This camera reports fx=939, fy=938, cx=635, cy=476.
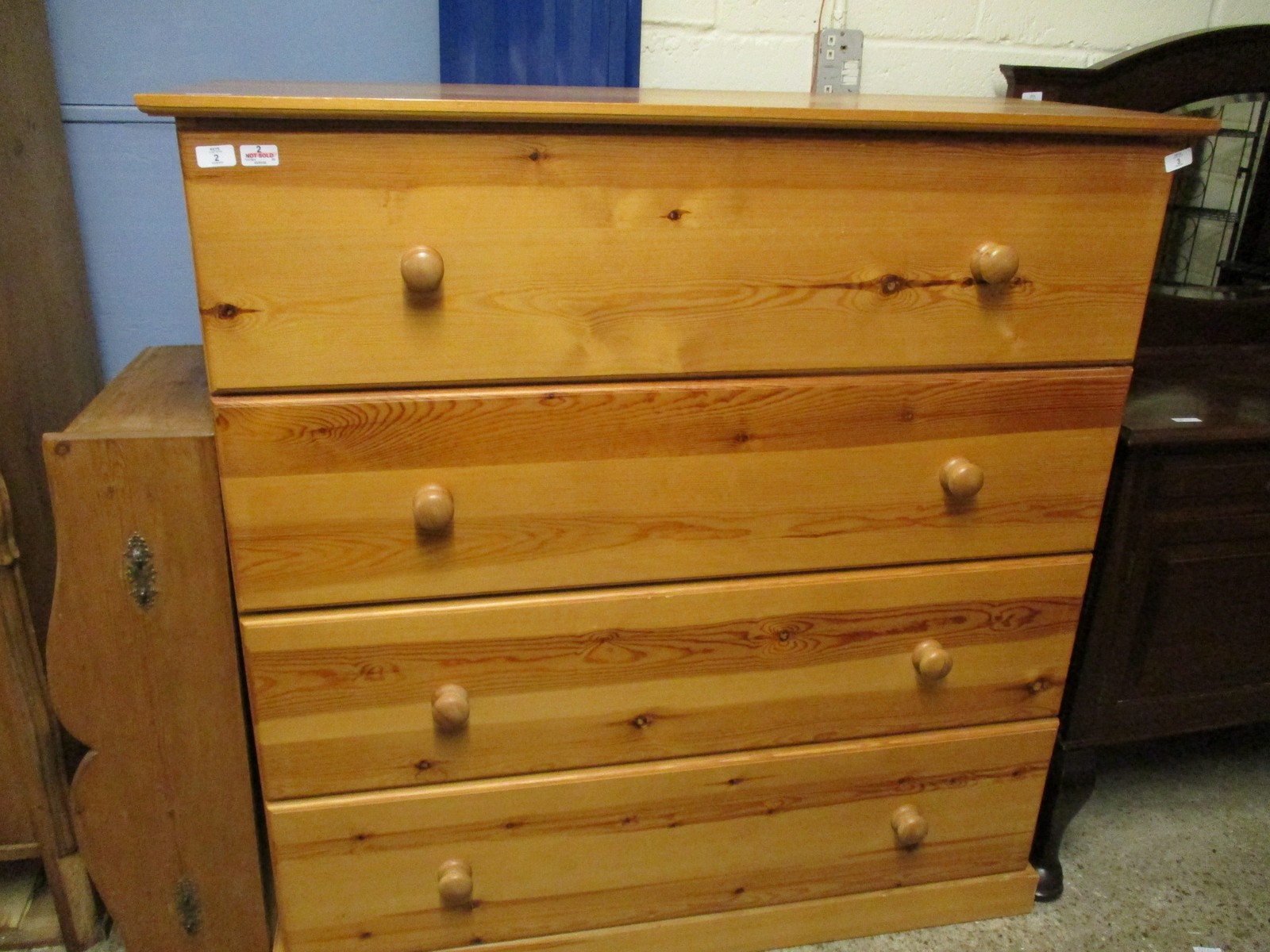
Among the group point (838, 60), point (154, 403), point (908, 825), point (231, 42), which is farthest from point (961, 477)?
point (231, 42)

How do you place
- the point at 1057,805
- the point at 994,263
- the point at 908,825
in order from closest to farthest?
the point at 994,263 < the point at 908,825 < the point at 1057,805

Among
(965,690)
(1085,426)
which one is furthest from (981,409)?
(965,690)

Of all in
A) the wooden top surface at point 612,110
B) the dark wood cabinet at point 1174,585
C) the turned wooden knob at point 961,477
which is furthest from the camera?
the dark wood cabinet at point 1174,585

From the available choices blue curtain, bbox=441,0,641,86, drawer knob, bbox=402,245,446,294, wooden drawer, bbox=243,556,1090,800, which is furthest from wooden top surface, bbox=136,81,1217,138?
wooden drawer, bbox=243,556,1090,800

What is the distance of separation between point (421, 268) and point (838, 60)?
0.86 m

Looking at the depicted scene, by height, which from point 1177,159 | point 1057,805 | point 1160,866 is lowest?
point 1160,866

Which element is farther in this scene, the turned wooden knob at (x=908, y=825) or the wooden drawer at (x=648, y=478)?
the turned wooden knob at (x=908, y=825)

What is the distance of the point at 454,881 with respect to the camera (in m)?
1.08

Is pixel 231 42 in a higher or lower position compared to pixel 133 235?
higher

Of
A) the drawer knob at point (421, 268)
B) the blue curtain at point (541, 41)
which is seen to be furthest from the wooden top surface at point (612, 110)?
the blue curtain at point (541, 41)

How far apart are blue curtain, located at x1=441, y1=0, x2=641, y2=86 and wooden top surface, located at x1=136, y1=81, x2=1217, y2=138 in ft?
0.77

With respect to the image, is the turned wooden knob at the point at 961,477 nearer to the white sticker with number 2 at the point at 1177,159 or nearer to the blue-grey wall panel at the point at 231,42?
the white sticker with number 2 at the point at 1177,159

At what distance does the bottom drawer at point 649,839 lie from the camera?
1.07 meters

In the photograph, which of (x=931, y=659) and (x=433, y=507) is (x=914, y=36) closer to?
(x=931, y=659)
